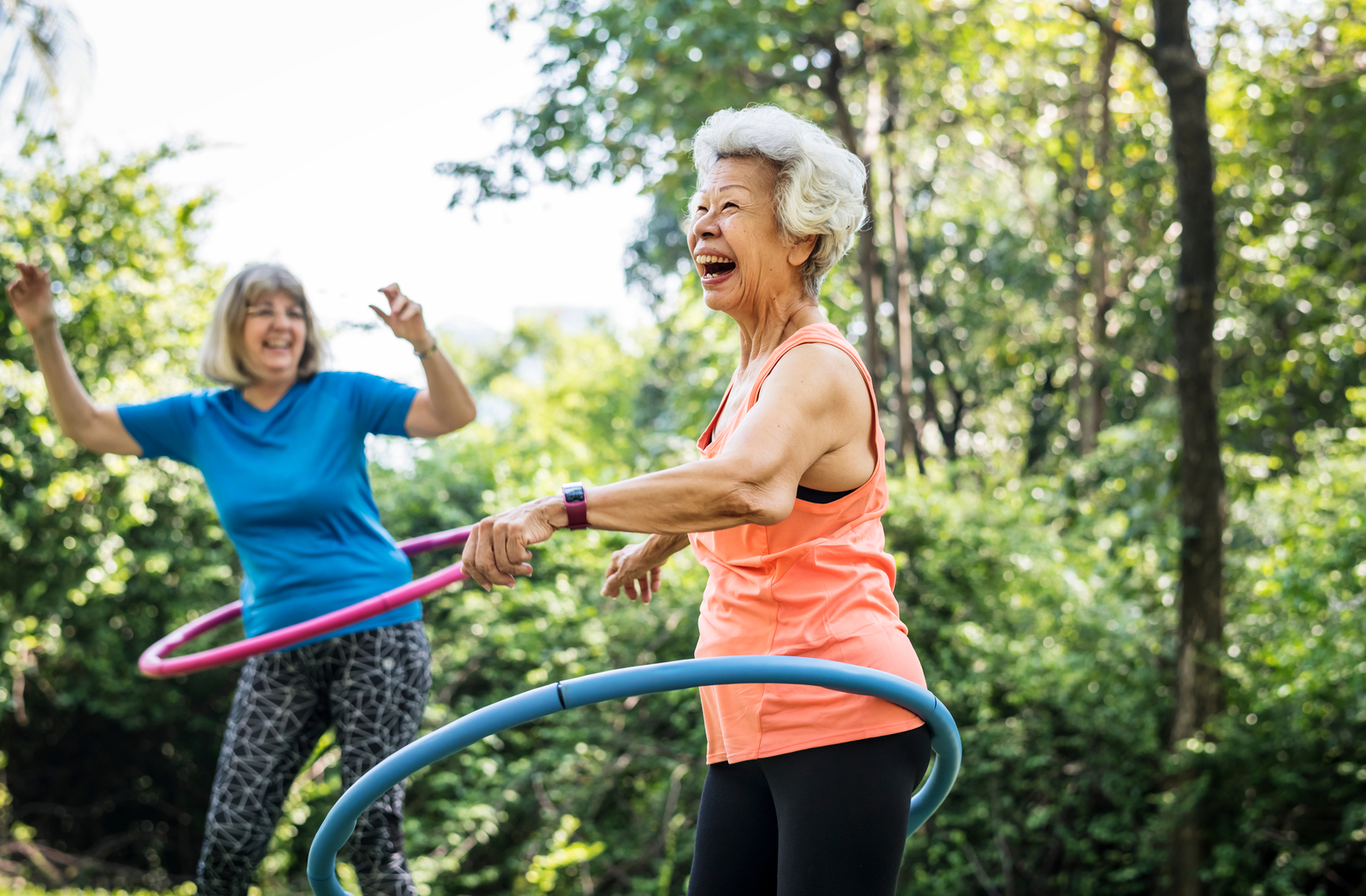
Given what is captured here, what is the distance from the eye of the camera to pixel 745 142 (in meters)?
1.96

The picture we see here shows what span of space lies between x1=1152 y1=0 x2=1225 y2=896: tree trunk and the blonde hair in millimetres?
3830

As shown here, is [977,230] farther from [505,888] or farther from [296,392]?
[296,392]

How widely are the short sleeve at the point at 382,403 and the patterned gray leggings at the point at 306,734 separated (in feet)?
1.78

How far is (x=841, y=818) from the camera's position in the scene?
68.5 inches

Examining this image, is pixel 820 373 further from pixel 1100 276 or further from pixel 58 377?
pixel 1100 276

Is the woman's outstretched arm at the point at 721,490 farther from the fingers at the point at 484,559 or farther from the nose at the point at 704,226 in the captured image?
the nose at the point at 704,226

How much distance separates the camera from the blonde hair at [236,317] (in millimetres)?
2969

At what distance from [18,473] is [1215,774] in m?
6.05

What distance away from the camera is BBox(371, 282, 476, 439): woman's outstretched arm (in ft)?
9.32

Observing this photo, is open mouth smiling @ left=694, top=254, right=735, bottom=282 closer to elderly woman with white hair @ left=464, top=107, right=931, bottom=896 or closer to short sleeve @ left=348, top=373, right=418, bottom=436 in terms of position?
elderly woman with white hair @ left=464, top=107, right=931, bottom=896

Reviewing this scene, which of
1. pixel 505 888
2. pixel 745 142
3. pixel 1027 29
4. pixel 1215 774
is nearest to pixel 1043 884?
pixel 1215 774

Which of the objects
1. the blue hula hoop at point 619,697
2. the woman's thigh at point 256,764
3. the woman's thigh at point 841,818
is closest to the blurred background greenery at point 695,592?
the woman's thigh at point 256,764

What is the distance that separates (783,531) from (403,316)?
142 centimetres

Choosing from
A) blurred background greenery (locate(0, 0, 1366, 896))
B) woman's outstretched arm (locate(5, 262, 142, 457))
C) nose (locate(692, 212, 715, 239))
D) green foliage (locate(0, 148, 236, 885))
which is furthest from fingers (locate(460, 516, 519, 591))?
green foliage (locate(0, 148, 236, 885))
